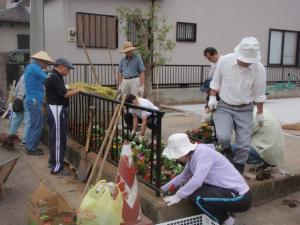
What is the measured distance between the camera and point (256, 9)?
48.4 ft

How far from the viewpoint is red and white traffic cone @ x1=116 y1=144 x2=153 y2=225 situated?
3332 mm

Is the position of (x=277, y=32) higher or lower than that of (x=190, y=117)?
higher

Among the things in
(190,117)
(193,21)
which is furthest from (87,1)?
(190,117)

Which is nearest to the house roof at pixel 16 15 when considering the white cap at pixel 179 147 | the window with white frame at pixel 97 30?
the window with white frame at pixel 97 30

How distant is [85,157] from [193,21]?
362 inches

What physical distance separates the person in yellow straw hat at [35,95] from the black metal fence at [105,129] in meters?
0.50

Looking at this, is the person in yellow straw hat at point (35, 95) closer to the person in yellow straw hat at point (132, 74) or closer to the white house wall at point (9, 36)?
the person in yellow straw hat at point (132, 74)

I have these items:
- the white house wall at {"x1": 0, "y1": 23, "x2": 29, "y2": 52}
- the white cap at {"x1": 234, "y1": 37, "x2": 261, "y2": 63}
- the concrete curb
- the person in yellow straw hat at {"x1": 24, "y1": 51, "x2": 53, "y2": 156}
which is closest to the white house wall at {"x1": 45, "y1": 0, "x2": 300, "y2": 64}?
the person in yellow straw hat at {"x1": 24, "y1": 51, "x2": 53, "y2": 156}

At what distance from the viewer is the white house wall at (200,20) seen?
11305 millimetres

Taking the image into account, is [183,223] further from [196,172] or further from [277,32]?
[277,32]

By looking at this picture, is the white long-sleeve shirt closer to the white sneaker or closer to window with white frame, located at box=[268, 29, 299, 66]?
the white sneaker

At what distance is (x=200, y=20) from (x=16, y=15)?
31.5 ft

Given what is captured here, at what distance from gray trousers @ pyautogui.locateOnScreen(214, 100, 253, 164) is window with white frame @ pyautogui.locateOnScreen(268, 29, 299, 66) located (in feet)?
39.1

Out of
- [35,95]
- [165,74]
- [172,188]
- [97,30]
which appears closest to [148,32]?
[97,30]
